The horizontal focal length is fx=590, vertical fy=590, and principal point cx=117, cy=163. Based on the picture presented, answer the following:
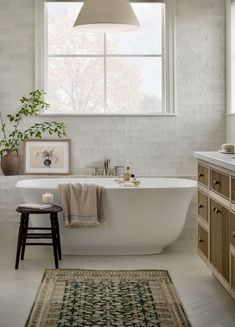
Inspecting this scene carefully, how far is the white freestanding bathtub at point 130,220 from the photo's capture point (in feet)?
18.6

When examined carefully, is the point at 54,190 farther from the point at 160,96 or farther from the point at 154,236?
the point at 160,96

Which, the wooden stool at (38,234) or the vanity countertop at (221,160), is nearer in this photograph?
the vanity countertop at (221,160)

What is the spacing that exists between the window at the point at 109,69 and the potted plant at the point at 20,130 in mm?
231

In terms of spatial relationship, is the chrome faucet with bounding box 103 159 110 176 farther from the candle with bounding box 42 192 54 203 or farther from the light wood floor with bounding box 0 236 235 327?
the candle with bounding box 42 192 54 203

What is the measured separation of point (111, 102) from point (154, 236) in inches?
78.1

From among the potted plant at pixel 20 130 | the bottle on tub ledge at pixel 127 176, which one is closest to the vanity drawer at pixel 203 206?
the bottle on tub ledge at pixel 127 176

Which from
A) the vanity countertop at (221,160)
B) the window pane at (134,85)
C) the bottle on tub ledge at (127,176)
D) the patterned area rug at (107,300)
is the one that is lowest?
the patterned area rug at (107,300)

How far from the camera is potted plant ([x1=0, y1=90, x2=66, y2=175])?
6.76 meters

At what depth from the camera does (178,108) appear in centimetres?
703

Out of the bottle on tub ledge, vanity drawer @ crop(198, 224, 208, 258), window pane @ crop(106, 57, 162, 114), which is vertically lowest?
vanity drawer @ crop(198, 224, 208, 258)

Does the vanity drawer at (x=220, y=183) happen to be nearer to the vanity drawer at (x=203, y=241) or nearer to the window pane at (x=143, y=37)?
the vanity drawer at (x=203, y=241)

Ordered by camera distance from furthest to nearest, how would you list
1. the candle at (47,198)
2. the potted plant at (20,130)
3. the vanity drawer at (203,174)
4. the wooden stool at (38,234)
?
1. the potted plant at (20,130)
2. the candle at (47,198)
3. the wooden stool at (38,234)
4. the vanity drawer at (203,174)

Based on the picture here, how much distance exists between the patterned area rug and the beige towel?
0.58 metres

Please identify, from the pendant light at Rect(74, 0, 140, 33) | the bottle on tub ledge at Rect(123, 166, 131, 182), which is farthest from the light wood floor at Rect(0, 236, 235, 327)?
the pendant light at Rect(74, 0, 140, 33)
